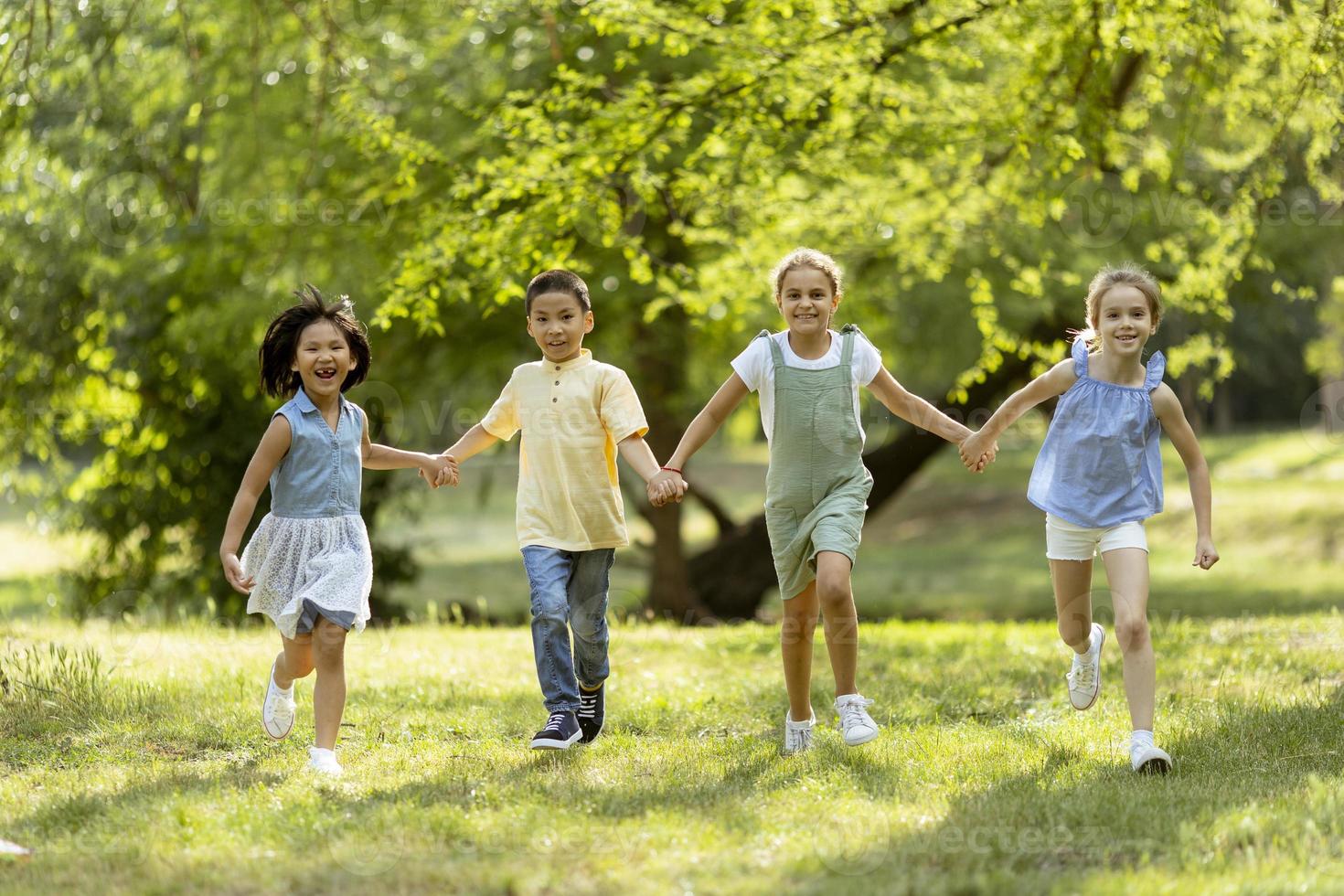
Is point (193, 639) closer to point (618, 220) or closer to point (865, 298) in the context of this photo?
point (618, 220)

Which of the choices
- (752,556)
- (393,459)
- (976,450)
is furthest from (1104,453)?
(752,556)

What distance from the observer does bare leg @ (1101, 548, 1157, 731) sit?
4.88 metres

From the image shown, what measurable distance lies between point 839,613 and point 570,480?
3.77 feet

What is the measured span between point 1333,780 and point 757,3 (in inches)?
205

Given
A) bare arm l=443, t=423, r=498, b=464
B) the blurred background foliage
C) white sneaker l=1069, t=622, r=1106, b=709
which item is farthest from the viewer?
the blurred background foliage

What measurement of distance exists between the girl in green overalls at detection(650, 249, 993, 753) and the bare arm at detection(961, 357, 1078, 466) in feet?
1.29

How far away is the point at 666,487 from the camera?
16.8 ft

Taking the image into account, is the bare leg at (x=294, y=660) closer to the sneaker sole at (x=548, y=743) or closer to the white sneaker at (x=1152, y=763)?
the sneaker sole at (x=548, y=743)

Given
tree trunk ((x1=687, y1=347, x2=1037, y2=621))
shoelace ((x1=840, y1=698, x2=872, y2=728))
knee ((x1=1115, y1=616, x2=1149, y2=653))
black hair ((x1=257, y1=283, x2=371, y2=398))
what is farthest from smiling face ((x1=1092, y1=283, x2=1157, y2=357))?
tree trunk ((x1=687, y1=347, x2=1037, y2=621))

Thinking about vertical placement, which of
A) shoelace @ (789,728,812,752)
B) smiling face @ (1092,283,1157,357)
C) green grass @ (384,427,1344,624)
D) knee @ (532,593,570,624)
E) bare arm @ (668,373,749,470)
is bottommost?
green grass @ (384,427,1344,624)

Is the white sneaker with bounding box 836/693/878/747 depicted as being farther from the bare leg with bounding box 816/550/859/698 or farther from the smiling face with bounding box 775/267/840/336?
the smiling face with bounding box 775/267/840/336

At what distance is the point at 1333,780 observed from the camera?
4.51 metres

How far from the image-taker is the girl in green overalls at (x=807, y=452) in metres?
5.16

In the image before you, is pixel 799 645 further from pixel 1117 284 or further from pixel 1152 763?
pixel 1117 284
